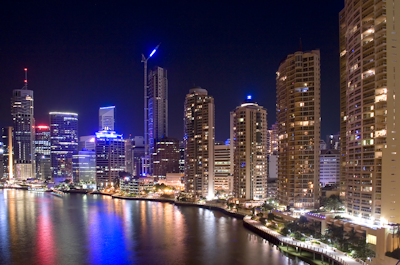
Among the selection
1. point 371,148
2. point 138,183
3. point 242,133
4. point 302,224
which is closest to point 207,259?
point 302,224

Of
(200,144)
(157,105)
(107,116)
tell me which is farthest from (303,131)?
(107,116)

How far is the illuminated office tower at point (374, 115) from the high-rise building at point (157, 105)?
86.8 meters

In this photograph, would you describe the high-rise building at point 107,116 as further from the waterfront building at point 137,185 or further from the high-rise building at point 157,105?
the waterfront building at point 137,185

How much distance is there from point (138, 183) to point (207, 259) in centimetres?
5025

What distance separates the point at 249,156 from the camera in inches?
1837

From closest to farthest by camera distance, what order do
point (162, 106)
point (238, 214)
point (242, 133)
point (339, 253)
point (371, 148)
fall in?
1. point (339, 253)
2. point (371, 148)
3. point (238, 214)
4. point (242, 133)
5. point (162, 106)

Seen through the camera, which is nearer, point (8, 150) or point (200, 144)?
point (200, 144)

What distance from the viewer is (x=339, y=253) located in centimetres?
2086

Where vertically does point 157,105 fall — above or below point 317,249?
above

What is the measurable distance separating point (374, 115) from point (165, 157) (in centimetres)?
6992

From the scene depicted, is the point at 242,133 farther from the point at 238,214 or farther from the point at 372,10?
the point at 372,10

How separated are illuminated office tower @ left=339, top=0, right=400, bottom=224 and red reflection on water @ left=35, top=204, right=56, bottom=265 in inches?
864

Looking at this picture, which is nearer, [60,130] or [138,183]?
[138,183]

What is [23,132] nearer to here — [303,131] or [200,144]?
[200,144]
